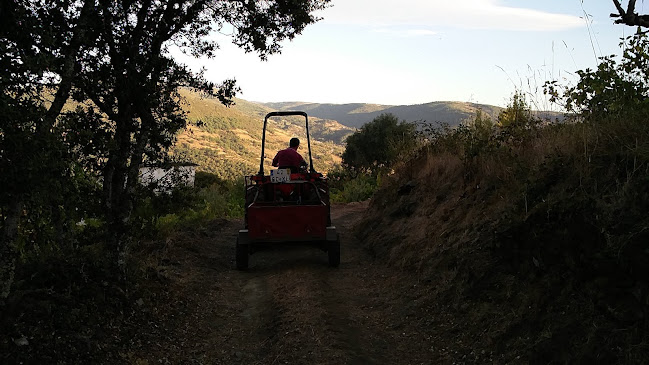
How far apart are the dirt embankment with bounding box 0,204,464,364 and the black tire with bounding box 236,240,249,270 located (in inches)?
7.5

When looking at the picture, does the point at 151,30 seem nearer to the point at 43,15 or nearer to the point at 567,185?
the point at 43,15

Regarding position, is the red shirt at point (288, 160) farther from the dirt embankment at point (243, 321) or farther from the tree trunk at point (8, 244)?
the tree trunk at point (8, 244)

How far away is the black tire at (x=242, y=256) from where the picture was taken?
9.03 meters

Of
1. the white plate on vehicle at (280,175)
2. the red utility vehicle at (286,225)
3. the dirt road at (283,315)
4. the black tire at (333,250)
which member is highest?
the white plate on vehicle at (280,175)

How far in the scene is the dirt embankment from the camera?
15.2 ft

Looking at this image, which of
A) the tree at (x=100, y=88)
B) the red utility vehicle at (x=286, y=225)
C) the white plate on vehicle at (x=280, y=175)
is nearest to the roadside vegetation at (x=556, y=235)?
the red utility vehicle at (x=286, y=225)

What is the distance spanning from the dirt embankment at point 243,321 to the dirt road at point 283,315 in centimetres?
2

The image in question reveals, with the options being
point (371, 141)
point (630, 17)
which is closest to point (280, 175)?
point (630, 17)

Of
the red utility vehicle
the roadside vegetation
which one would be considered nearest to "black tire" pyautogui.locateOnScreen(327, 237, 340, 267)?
the red utility vehicle

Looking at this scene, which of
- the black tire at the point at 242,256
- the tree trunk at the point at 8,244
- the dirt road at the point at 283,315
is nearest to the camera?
the tree trunk at the point at 8,244

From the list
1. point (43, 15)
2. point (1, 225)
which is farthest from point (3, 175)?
point (43, 15)

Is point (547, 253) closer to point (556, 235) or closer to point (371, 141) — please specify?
point (556, 235)

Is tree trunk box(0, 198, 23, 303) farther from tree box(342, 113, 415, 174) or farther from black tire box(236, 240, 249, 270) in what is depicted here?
tree box(342, 113, 415, 174)

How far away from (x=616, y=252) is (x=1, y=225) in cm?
514
